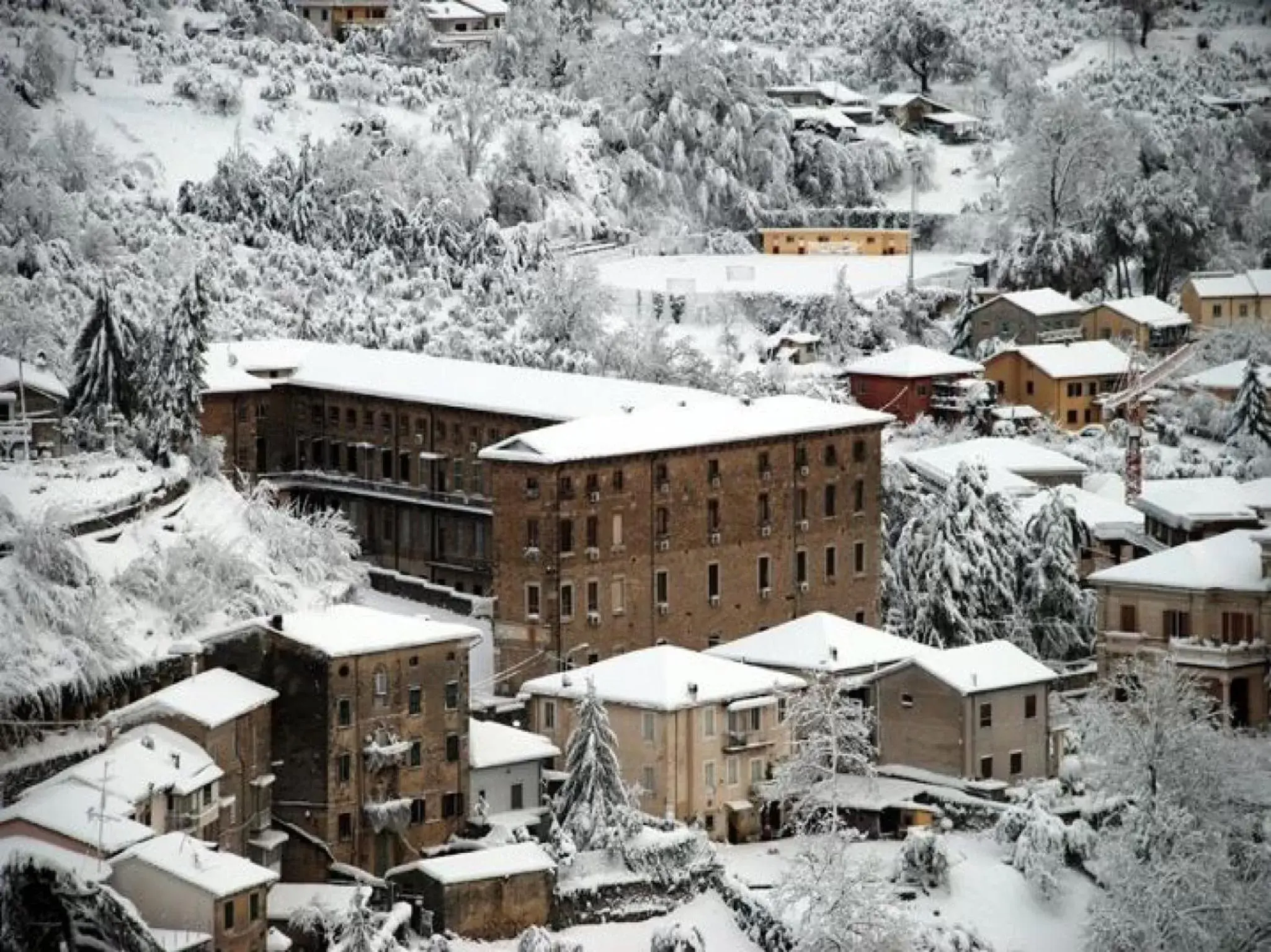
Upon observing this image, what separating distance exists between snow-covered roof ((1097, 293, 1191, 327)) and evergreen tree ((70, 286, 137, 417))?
40.1m

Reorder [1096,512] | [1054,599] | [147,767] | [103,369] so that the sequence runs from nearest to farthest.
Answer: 1. [147,767]
2. [103,369]
3. [1054,599]
4. [1096,512]

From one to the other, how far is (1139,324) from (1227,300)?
14.1 feet

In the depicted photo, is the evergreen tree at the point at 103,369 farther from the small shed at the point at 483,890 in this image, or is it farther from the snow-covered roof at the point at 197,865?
the snow-covered roof at the point at 197,865

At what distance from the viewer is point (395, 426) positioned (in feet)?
271

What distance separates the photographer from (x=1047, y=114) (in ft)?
399

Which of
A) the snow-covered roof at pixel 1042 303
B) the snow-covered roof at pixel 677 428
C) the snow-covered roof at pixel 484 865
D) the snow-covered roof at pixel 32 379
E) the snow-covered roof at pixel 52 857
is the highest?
the snow-covered roof at pixel 32 379

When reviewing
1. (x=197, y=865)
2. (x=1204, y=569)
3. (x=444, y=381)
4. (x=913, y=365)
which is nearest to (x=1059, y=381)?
(x=913, y=365)

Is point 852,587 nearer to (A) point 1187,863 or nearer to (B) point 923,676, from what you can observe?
(B) point 923,676

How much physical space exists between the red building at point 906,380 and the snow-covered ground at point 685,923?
36084mm

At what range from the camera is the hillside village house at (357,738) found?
64438 millimetres

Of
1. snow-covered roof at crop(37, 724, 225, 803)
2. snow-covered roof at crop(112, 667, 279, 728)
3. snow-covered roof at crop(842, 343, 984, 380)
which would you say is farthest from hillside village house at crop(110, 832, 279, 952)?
snow-covered roof at crop(842, 343, 984, 380)

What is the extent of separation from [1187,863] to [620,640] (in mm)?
14996

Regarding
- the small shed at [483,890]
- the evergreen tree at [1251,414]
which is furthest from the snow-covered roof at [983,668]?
the evergreen tree at [1251,414]

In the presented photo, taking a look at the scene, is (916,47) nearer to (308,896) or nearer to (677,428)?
(677,428)
